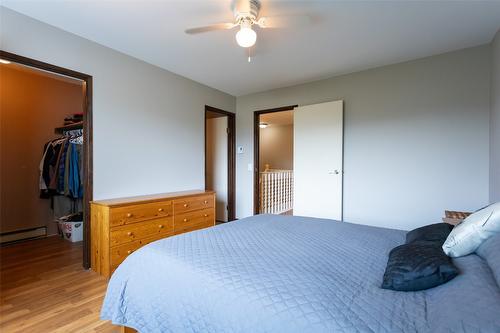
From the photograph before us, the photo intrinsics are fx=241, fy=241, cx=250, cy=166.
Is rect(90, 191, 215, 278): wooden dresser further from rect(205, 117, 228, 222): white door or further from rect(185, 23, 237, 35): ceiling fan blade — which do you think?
rect(185, 23, 237, 35): ceiling fan blade

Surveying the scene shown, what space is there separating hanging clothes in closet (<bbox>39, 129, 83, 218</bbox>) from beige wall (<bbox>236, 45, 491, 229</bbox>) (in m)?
3.62

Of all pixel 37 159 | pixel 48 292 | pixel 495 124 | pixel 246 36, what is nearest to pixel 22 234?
pixel 37 159

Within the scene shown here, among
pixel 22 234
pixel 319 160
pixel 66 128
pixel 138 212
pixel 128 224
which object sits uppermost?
pixel 66 128

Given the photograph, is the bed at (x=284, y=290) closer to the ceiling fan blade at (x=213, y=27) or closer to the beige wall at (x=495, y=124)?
the beige wall at (x=495, y=124)

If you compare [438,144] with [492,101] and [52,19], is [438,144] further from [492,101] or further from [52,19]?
[52,19]

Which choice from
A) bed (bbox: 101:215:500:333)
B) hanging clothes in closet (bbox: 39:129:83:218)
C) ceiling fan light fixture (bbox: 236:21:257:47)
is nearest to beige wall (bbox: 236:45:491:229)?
bed (bbox: 101:215:500:333)

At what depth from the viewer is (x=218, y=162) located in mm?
4645

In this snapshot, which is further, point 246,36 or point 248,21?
point 248,21

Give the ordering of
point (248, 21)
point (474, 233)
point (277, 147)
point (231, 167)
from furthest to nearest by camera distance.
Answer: point (277, 147) → point (231, 167) → point (248, 21) → point (474, 233)

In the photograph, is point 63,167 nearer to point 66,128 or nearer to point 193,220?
point 66,128

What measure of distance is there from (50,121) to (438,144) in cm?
539

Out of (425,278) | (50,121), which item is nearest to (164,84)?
(50,121)

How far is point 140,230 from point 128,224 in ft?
0.52

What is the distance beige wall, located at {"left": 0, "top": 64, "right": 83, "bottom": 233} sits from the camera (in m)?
3.32
